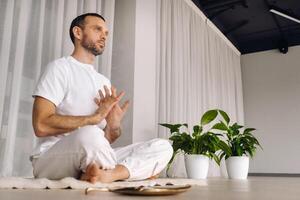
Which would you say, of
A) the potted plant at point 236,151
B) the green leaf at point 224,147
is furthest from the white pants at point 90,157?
the potted plant at point 236,151

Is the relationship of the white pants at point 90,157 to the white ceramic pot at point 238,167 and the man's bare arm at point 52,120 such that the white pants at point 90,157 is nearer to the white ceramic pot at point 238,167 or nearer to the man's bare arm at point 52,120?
the man's bare arm at point 52,120

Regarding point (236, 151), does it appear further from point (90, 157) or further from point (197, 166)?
point (90, 157)

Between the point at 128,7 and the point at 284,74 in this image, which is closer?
the point at 128,7

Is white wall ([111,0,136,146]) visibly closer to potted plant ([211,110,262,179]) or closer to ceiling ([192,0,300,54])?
potted plant ([211,110,262,179])

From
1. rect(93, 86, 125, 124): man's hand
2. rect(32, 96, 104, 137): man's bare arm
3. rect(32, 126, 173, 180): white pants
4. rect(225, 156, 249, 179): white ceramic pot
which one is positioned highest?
rect(93, 86, 125, 124): man's hand

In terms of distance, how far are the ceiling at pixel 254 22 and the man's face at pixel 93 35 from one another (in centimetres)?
239

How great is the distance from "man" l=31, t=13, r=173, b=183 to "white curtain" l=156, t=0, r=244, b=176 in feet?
4.28

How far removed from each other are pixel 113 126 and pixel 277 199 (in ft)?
3.10

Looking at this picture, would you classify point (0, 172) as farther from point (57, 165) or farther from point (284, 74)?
point (284, 74)

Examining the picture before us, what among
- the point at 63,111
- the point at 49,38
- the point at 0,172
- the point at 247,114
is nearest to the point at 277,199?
the point at 63,111

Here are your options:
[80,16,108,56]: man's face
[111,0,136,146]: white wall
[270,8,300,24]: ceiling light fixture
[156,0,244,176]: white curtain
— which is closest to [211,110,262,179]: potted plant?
[156,0,244,176]: white curtain

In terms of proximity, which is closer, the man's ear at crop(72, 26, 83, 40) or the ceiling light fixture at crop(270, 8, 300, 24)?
the man's ear at crop(72, 26, 83, 40)

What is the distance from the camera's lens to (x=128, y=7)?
288cm

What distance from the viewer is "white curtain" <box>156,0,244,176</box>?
320 cm
